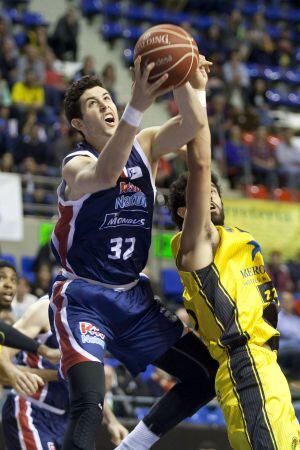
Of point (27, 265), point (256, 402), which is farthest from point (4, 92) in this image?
point (256, 402)

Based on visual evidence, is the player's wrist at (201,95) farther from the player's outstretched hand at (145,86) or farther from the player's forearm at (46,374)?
the player's forearm at (46,374)

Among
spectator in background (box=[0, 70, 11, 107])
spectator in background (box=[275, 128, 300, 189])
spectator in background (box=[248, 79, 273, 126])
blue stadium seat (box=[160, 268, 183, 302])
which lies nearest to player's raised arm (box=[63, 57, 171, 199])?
blue stadium seat (box=[160, 268, 183, 302])

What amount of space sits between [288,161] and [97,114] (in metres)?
11.7

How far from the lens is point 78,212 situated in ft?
16.4

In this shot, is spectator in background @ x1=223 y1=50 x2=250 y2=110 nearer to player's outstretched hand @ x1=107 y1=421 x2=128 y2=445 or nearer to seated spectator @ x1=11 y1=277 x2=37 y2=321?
seated spectator @ x1=11 y1=277 x2=37 y2=321

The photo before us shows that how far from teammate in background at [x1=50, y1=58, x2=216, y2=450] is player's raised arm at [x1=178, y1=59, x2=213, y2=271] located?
0.26 ft

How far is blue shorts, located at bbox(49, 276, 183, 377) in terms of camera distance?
488 centimetres

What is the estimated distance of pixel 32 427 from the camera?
6055 millimetres

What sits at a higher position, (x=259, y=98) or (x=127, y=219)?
(x=259, y=98)

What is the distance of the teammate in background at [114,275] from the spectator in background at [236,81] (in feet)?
42.2

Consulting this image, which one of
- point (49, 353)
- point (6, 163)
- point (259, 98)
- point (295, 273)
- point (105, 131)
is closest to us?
point (105, 131)

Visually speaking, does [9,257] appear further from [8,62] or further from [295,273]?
[295,273]

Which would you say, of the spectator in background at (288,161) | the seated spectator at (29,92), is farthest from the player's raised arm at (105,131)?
the spectator in background at (288,161)

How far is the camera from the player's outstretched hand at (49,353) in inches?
228
